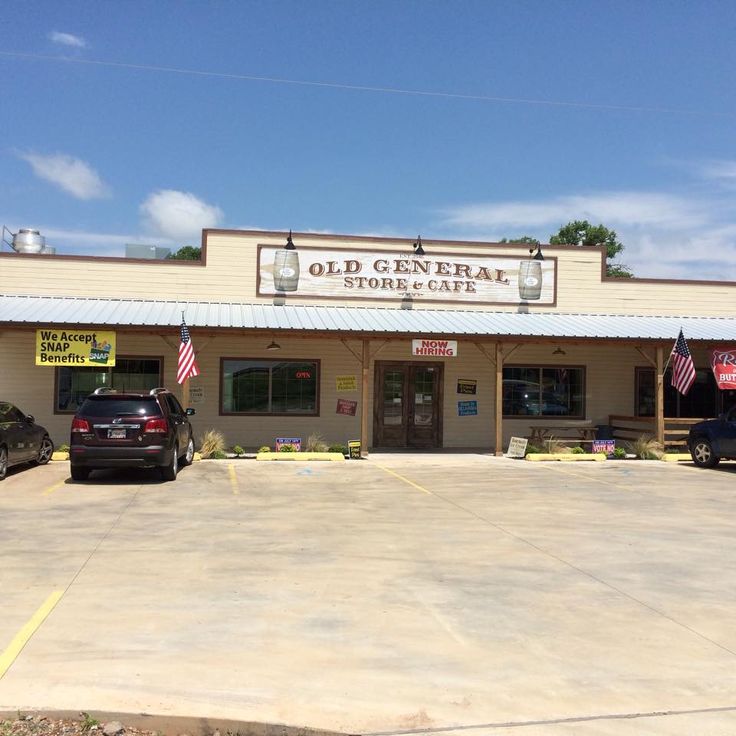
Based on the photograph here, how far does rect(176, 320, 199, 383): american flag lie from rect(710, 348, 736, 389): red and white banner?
46.3ft

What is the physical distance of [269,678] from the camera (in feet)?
16.0

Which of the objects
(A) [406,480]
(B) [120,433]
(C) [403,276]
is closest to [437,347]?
(C) [403,276]

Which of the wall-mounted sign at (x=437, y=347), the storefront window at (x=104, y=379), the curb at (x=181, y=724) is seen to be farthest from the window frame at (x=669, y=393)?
the curb at (x=181, y=724)

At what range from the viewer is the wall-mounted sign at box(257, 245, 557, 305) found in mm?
22078

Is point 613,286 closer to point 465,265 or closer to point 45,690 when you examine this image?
point 465,265

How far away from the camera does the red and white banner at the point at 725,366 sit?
20984 mm

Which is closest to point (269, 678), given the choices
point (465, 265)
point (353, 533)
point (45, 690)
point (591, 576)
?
point (45, 690)

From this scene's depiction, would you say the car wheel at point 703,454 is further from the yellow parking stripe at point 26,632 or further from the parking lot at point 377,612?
the yellow parking stripe at point 26,632

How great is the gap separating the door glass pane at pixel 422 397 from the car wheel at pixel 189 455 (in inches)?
286

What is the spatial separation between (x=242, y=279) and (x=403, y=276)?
479 centimetres

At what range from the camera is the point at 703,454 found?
61.4 ft

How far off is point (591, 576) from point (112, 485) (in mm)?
9434

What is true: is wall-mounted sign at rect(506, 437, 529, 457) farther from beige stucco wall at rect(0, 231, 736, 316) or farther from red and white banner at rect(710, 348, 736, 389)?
red and white banner at rect(710, 348, 736, 389)

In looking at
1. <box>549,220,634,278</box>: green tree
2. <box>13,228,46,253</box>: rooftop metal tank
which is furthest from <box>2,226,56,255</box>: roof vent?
<box>549,220,634,278</box>: green tree
